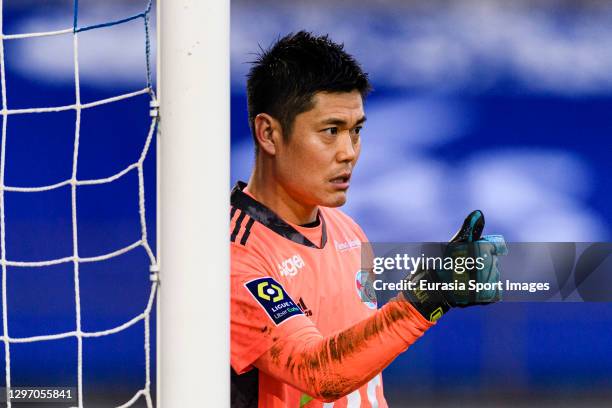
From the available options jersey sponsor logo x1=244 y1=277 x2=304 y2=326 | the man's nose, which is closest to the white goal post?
jersey sponsor logo x1=244 y1=277 x2=304 y2=326

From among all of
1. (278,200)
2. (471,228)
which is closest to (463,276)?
(471,228)

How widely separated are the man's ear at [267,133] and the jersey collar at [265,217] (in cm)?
12

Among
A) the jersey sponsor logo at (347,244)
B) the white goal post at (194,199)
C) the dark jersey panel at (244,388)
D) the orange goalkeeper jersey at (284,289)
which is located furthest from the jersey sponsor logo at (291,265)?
the white goal post at (194,199)

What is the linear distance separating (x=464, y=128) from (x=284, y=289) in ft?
1.98

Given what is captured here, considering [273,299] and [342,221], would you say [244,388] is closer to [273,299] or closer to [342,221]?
[273,299]

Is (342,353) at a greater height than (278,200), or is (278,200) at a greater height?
(278,200)

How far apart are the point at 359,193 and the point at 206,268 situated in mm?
1073

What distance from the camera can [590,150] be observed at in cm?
213

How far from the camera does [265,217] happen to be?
2086 mm

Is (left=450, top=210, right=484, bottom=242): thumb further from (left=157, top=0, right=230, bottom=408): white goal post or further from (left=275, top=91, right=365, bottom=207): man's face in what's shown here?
(left=157, top=0, right=230, bottom=408): white goal post

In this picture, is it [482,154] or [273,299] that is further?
[482,154]

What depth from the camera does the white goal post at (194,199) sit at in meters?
1.10

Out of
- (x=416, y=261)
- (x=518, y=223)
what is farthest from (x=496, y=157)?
(x=416, y=261)

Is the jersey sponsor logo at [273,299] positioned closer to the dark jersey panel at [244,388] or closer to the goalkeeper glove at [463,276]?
the dark jersey panel at [244,388]
